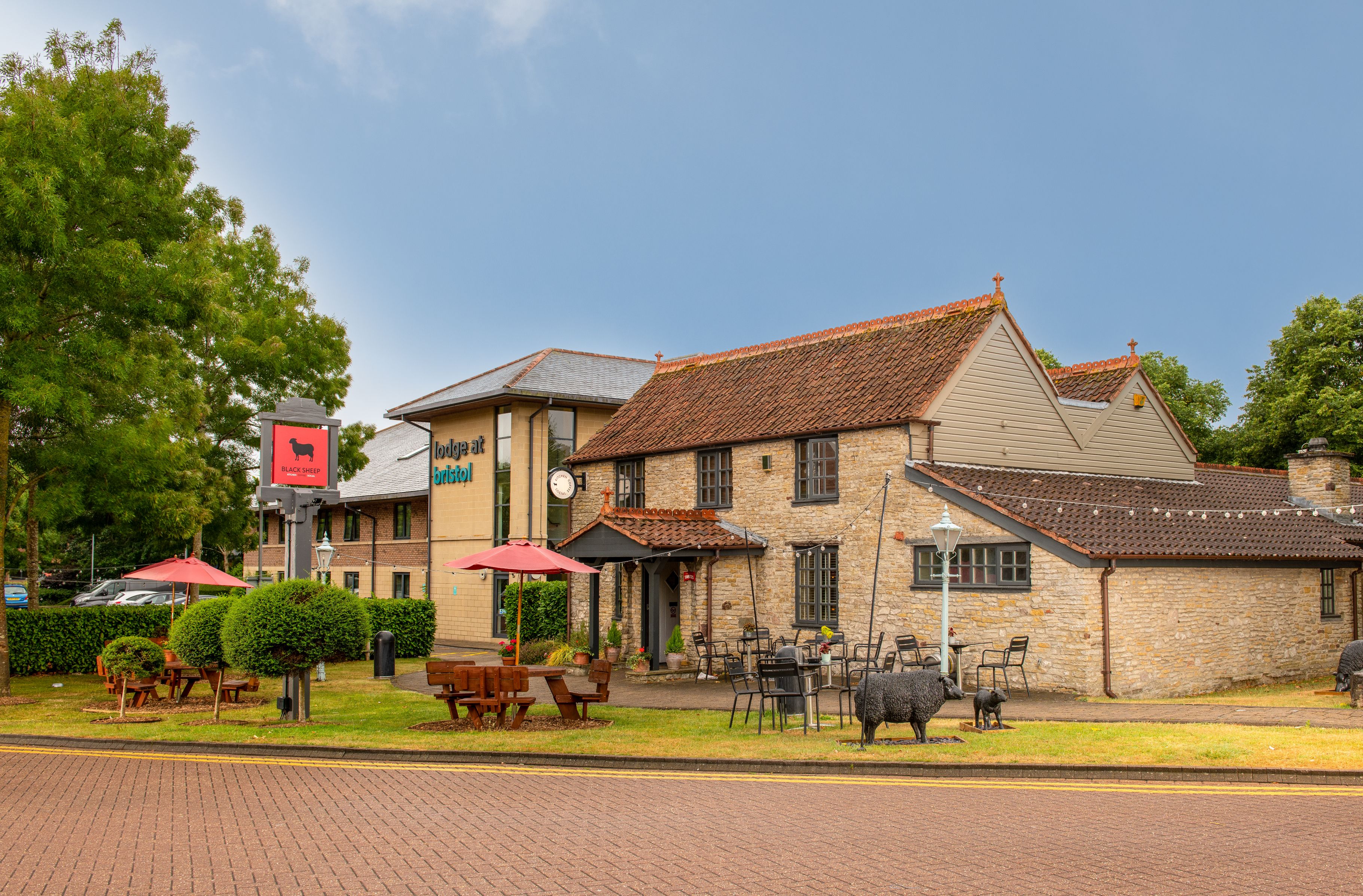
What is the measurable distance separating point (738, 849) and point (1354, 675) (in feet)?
39.8

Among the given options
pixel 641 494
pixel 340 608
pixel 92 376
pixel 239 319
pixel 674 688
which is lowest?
pixel 674 688

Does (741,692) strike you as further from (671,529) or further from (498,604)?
(498,604)

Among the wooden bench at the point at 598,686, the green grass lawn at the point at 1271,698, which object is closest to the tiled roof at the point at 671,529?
the wooden bench at the point at 598,686

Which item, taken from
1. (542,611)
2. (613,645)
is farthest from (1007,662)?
(542,611)

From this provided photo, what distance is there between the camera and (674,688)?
21250mm

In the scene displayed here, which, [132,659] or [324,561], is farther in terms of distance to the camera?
[324,561]

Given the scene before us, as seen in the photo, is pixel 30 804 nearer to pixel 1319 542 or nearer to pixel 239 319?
pixel 239 319

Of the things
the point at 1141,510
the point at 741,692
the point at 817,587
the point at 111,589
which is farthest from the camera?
the point at 111,589

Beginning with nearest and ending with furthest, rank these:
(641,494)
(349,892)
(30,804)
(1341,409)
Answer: (349,892) < (30,804) < (641,494) < (1341,409)

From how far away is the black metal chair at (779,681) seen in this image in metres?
14.1

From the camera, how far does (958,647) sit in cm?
1853

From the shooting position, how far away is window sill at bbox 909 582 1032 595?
62.3 ft

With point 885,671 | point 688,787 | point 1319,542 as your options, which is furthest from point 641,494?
point 688,787

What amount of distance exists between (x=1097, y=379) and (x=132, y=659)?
20.4 m
